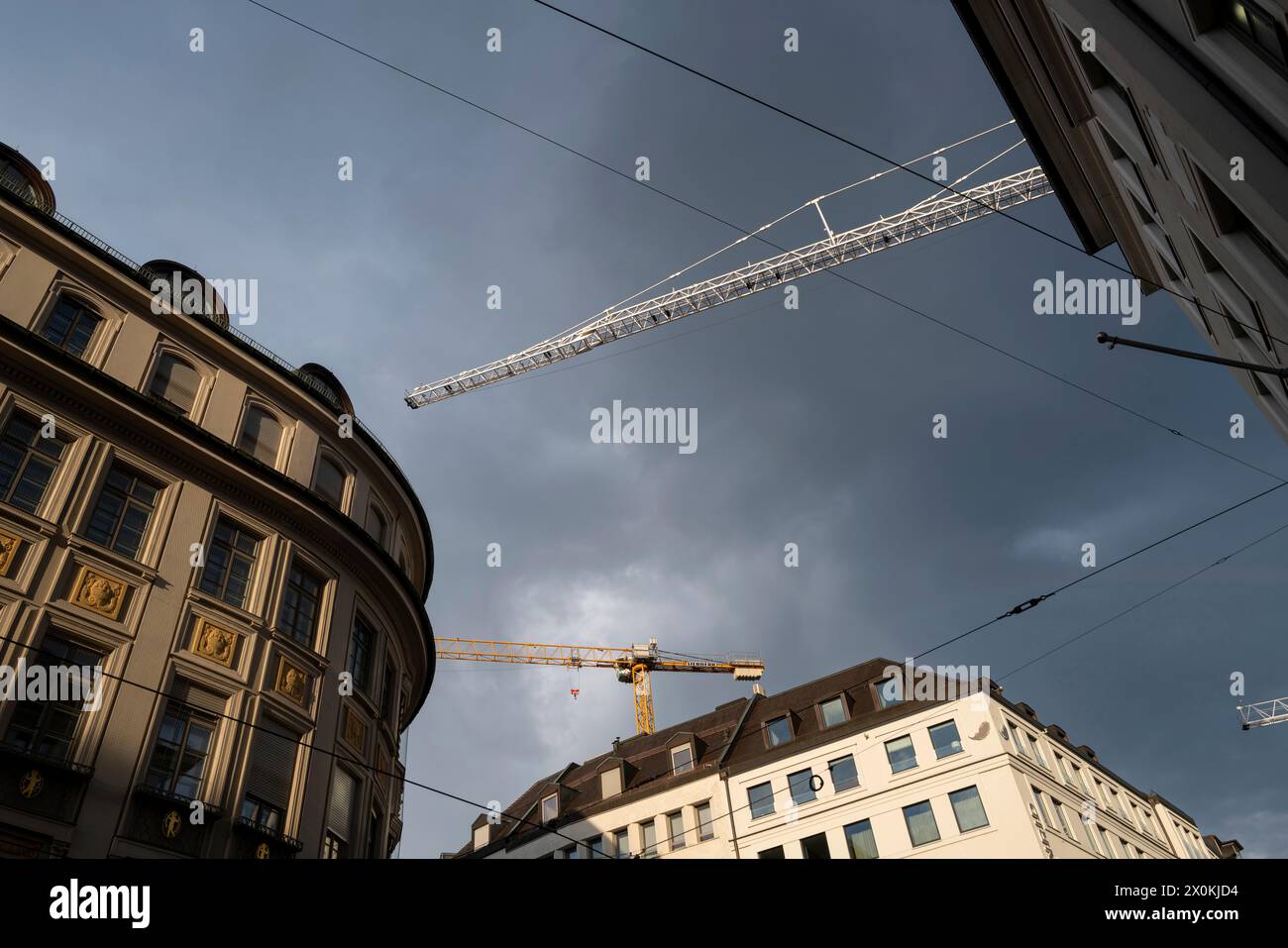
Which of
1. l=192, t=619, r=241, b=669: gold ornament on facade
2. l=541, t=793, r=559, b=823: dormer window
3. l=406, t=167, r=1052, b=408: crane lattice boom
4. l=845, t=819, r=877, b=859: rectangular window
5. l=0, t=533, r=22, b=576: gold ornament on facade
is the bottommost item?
l=192, t=619, r=241, b=669: gold ornament on facade

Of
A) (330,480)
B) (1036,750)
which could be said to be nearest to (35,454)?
(330,480)

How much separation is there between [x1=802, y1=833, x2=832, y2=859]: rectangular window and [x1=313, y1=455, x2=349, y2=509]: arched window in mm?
30350

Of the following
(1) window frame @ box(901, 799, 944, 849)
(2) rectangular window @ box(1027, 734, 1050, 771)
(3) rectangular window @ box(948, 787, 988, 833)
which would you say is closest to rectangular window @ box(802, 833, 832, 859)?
(1) window frame @ box(901, 799, 944, 849)

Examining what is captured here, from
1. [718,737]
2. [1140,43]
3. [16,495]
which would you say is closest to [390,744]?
[16,495]

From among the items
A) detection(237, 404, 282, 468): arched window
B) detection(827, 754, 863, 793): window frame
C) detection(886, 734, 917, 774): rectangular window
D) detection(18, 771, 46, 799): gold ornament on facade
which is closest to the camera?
detection(18, 771, 46, 799): gold ornament on facade

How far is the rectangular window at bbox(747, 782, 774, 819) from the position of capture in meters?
45.8

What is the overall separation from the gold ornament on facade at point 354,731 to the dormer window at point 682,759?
30521 millimetres

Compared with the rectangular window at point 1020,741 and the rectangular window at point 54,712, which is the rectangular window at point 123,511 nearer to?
the rectangular window at point 54,712

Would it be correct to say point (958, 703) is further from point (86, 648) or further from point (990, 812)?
point (86, 648)

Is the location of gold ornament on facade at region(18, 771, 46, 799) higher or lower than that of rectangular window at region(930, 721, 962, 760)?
lower

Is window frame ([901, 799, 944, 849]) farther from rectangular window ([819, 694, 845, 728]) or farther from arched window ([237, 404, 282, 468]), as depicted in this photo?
arched window ([237, 404, 282, 468])

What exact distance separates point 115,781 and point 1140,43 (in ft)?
65.5

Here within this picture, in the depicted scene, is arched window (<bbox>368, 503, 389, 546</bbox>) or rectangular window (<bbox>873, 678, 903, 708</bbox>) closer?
arched window (<bbox>368, 503, 389, 546</bbox>)

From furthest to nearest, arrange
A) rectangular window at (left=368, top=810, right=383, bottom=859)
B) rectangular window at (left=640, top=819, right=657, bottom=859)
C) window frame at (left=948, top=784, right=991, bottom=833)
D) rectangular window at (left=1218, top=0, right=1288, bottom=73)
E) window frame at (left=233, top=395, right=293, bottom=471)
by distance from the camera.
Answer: rectangular window at (left=640, top=819, right=657, bottom=859), window frame at (left=948, top=784, right=991, bottom=833), window frame at (left=233, top=395, right=293, bottom=471), rectangular window at (left=368, top=810, right=383, bottom=859), rectangular window at (left=1218, top=0, right=1288, bottom=73)
